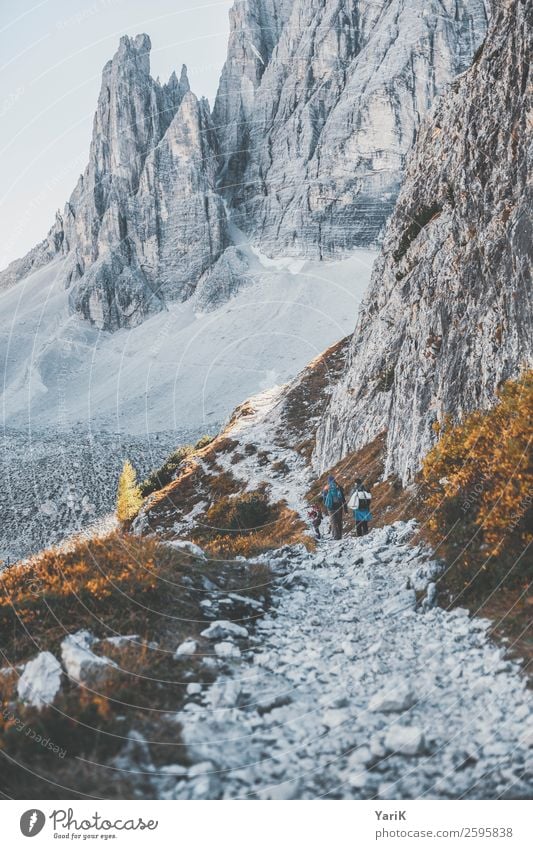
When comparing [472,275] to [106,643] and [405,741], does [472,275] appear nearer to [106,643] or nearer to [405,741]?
[405,741]

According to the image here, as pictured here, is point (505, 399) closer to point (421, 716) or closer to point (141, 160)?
point (421, 716)

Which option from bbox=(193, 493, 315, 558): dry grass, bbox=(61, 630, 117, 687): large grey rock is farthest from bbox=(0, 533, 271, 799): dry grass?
bbox=(193, 493, 315, 558): dry grass

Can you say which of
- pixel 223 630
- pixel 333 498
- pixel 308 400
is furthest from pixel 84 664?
pixel 308 400

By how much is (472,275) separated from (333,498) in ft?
32.3

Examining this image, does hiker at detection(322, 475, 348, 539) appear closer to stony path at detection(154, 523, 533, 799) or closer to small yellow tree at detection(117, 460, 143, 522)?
stony path at detection(154, 523, 533, 799)

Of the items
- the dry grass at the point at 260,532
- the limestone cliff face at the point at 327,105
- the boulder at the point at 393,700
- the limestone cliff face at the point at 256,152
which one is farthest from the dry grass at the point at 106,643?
the limestone cliff face at the point at 327,105

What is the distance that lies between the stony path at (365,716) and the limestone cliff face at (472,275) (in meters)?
8.62

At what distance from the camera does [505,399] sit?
10.4m

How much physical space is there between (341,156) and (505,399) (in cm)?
17558

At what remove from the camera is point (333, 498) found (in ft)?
58.8

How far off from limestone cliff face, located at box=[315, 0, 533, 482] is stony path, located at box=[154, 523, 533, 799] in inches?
339

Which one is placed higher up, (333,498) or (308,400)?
(333,498)

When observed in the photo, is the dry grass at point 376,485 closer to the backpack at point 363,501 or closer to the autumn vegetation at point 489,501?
the backpack at point 363,501

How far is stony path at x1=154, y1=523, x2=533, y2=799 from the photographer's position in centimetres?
497
